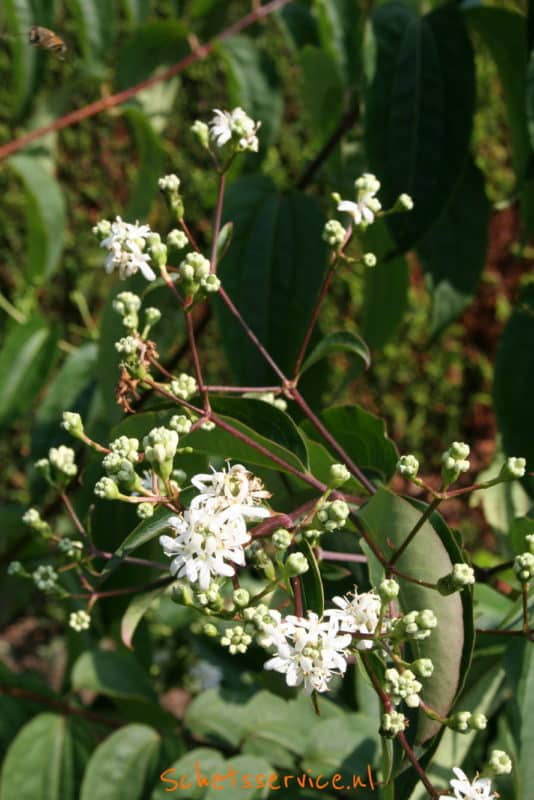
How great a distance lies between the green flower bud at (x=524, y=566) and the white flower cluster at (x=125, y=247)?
37cm

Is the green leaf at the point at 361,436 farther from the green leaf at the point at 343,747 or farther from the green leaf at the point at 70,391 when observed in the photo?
the green leaf at the point at 70,391

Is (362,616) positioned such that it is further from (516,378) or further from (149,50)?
(149,50)

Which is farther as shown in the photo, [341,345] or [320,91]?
[320,91]

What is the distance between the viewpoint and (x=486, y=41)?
1.17m

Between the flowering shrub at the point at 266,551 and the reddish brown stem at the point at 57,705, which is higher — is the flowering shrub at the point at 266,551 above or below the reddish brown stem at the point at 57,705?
above

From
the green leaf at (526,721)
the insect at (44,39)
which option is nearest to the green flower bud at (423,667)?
the green leaf at (526,721)

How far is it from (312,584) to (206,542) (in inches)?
3.9

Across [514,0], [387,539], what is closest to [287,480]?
[387,539]

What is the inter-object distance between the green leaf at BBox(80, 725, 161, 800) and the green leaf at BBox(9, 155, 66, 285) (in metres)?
0.81

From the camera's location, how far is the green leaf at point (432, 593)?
2.28 feet

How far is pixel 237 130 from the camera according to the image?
2.64ft

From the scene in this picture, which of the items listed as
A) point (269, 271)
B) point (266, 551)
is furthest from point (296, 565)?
point (269, 271)

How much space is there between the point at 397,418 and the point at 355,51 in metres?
2.15

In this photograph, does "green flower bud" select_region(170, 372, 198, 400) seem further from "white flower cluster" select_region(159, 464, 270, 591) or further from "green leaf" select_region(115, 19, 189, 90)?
"green leaf" select_region(115, 19, 189, 90)
